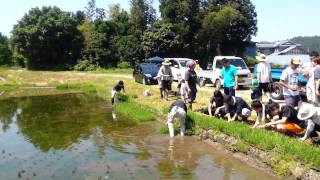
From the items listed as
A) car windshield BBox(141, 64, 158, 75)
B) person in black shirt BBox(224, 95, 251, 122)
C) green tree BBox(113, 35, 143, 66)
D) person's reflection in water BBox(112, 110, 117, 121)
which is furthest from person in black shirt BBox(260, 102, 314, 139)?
green tree BBox(113, 35, 143, 66)

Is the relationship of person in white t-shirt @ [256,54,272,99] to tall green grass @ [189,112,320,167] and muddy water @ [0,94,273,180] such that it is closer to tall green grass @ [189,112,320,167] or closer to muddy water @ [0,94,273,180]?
tall green grass @ [189,112,320,167]

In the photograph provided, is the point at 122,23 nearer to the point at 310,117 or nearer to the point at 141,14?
the point at 141,14

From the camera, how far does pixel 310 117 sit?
33.2 feet

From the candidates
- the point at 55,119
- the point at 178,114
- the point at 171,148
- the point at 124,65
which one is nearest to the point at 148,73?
the point at 55,119

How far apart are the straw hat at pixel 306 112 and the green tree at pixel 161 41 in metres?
38.4

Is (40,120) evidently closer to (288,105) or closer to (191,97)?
(191,97)

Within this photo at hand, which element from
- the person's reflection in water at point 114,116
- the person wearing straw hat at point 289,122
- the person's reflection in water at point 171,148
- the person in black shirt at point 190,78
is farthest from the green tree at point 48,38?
the person wearing straw hat at point 289,122

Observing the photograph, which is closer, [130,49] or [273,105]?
[273,105]

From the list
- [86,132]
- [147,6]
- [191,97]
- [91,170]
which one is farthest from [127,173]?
[147,6]

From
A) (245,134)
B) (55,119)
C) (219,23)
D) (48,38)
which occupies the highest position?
(219,23)

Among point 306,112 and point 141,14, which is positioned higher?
point 141,14

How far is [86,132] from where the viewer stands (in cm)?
1472

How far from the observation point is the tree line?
161 feet

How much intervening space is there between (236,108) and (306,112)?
3.55 m
